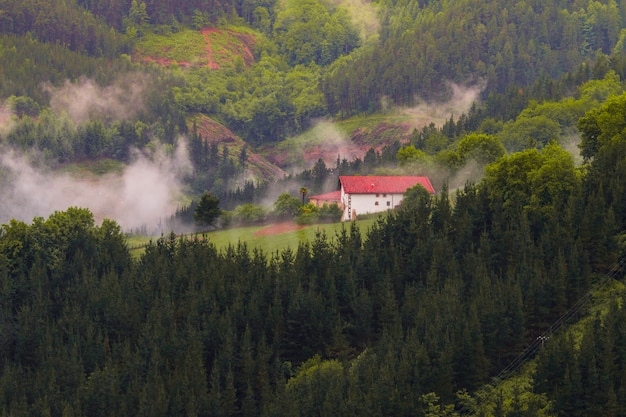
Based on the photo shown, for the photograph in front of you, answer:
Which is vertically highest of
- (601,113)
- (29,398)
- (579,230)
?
(601,113)

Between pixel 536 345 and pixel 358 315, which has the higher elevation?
pixel 358 315

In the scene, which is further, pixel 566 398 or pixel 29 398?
pixel 29 398

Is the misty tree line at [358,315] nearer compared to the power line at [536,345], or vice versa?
the power line at [536,345]

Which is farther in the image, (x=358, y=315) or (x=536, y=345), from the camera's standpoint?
(x=358, y=315)

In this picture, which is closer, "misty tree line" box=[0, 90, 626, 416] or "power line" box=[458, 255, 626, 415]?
"power line" box=[458, 255, 626, 415]

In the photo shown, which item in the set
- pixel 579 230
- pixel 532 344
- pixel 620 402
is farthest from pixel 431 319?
pixel 620 402

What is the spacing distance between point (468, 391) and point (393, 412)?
8.76 metres

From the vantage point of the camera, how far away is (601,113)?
175500 mm

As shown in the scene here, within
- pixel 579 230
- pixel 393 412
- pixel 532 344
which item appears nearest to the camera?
pixel 393 412

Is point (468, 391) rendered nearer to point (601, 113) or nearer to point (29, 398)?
point (29, 398)

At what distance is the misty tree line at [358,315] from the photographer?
119188 mm

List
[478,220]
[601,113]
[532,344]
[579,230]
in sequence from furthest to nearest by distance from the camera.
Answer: [601,113], [478,220], [579,230], [532,344]

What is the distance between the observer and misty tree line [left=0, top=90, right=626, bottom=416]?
→ 11919 cm

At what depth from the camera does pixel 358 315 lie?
14650 centimetres
